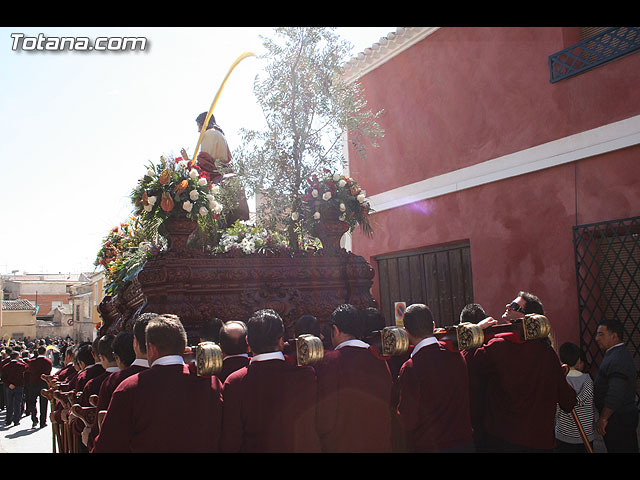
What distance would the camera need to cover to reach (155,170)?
5.02 metres

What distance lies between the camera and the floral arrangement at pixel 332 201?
5715 millimetres

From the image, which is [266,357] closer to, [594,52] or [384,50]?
[594,52]

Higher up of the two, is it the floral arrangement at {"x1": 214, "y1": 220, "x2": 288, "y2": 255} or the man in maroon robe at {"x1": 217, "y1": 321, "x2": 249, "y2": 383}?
the floral arrangement at {"x1": 214, "y1": 220, "x2": 288, "y2": 255}

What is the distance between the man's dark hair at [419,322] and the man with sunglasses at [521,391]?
19.0 inches

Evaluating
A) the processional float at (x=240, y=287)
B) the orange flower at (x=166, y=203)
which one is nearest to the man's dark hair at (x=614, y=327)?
the processional float at (x=240, y=287)

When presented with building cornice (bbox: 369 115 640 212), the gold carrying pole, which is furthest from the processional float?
building cornice (bbox: 369 115 640 212)

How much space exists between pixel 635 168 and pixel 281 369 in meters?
5.00

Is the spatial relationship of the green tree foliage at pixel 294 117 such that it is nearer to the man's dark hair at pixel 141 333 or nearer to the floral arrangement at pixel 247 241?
the floral arrangement at pixel 247 241

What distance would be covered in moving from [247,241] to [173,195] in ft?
3.03

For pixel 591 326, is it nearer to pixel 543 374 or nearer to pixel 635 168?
pixel 635 168

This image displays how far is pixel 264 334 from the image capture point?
9.06 ft

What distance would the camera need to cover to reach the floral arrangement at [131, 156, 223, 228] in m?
4.79

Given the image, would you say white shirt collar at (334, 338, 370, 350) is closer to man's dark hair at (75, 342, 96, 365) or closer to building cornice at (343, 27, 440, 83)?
man's dark hair at (75, 342, 96, 365)
